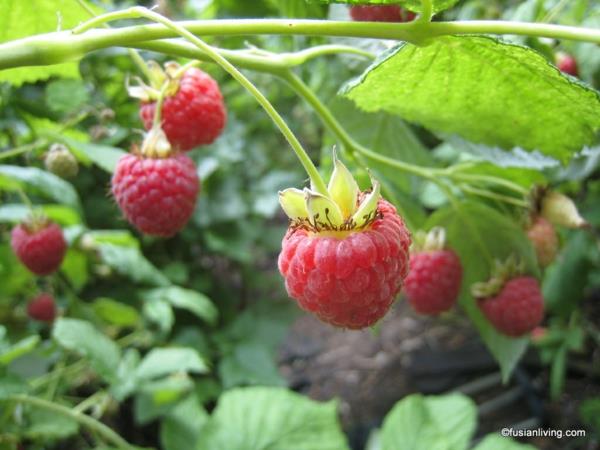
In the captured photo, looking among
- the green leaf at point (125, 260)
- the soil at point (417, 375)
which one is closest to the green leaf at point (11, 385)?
the green leaf at point (125, 260)

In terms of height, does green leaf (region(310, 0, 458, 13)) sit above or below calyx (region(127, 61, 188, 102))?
above

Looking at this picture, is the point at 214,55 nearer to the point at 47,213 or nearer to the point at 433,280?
the point at 433,280

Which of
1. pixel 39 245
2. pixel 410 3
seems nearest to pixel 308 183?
pixel 410 3

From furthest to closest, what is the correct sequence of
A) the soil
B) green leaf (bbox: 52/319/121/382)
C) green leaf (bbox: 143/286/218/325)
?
the soil → green leaf (bbox: 143/286/218/325) → green leaf (bbox: 52/319/121/382)

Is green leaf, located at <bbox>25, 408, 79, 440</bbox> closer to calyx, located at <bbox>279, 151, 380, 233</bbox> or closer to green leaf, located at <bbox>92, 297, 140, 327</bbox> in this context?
green leaf, located at <bbox>92, 297, 140, 327</bbox>

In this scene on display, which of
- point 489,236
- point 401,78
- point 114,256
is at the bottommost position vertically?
point 114,256

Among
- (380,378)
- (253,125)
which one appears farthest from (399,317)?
(253,125)

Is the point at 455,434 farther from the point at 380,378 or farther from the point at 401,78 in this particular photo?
the point at 380,378

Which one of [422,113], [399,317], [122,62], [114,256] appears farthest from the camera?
[399,317]

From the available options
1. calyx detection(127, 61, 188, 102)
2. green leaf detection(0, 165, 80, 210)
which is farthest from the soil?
calyx detection(127, 61, 188, 102)
